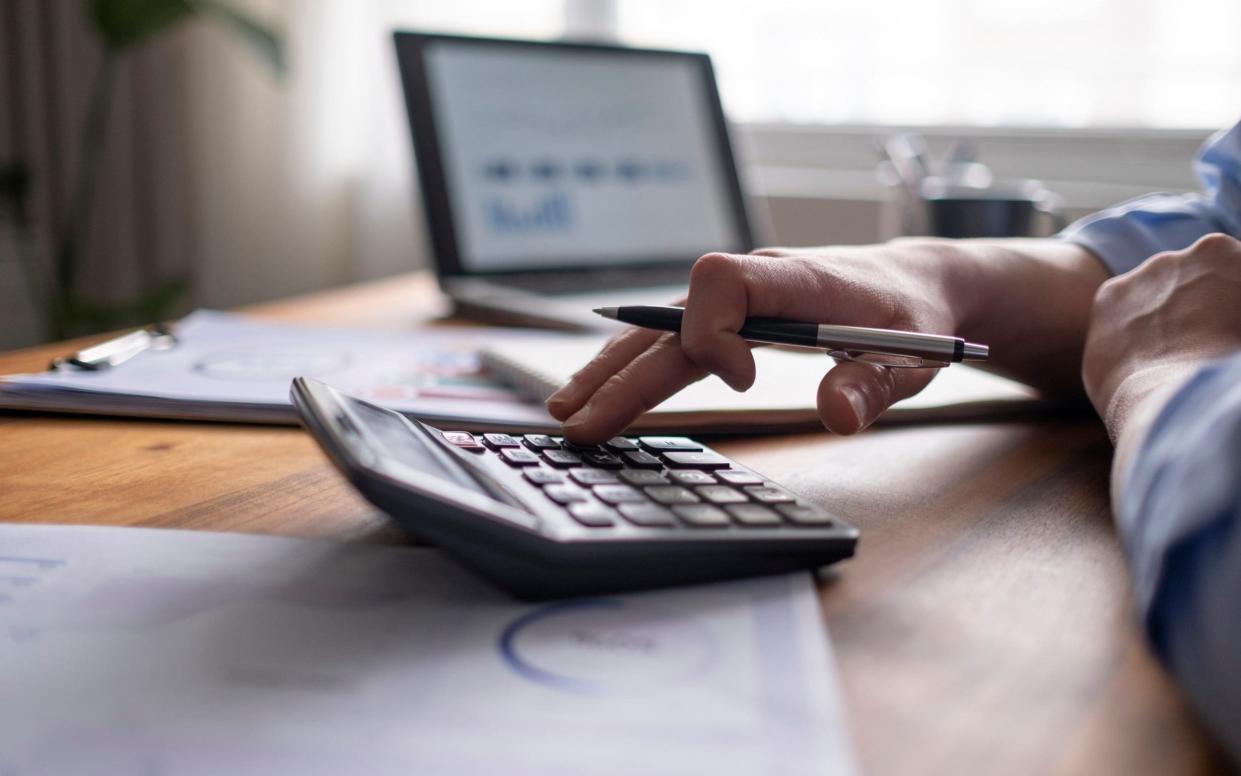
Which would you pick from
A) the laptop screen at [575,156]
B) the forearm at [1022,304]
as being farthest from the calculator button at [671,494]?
the laptop screen at [575,156]

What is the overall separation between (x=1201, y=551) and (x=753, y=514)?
0.14 m

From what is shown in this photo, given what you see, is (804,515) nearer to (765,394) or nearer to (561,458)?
(561,458)

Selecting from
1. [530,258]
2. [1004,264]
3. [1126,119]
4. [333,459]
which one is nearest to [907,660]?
[333,459]

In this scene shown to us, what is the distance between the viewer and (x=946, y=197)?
1085 mm

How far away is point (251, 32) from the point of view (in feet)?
5.66

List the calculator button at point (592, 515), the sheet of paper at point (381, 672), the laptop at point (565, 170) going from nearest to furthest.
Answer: the sheet of paper at point (381, 672), the calculator button at point (592, 515), the laptop at point (565, 170)

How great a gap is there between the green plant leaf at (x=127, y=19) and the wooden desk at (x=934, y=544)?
45.2 inches

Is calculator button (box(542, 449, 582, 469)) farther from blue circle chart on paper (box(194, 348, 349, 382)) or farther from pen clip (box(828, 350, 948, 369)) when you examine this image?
blue circle chart on paper (box(194, 348, 349, 382))

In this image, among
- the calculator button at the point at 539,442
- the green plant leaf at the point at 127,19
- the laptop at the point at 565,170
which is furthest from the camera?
the green plant leaf at the point at 127,19

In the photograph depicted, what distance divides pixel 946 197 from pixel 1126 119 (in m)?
0.69

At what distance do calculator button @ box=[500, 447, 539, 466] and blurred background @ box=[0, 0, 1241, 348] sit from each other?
1.20 metres

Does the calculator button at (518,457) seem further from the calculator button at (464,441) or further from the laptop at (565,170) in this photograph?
the laptop at (565,170)

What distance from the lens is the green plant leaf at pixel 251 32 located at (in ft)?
5.65

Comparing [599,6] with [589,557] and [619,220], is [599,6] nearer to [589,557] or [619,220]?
[619,220]
